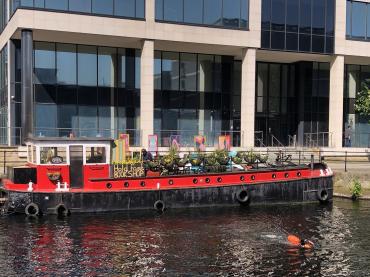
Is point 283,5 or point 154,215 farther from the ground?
point 283,5

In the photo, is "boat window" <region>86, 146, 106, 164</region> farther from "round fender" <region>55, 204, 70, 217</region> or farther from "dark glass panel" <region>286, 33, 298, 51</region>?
"dark glass panel" <region>286, 33, 298, 51</region>

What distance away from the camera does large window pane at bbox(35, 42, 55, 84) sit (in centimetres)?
3594

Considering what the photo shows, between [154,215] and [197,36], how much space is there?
18585 millimetres

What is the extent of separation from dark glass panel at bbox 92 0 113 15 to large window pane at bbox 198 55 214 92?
9595mm

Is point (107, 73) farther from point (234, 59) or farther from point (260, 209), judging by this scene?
point (260, 209)

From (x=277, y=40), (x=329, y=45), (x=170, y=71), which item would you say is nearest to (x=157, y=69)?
(x=170, y=71)

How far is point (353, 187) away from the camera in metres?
26.7

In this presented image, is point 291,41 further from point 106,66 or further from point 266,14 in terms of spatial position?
point 106,66

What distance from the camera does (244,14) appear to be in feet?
126

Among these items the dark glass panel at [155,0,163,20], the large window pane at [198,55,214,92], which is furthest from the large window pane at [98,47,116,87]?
the large window pane at [198,55,214,92]

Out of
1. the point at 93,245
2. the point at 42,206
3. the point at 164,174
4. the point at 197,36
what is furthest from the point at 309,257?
the point at 197,36

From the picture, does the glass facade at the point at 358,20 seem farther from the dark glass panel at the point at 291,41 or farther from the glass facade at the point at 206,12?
the glass facade at the point at 206,12

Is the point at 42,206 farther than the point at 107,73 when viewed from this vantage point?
No

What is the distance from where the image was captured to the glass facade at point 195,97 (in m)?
39.7
